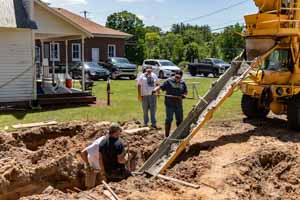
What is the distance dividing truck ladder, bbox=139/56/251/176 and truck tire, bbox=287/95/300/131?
5.39 ft

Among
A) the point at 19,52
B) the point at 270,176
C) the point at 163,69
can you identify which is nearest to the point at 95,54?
the point at 163,69

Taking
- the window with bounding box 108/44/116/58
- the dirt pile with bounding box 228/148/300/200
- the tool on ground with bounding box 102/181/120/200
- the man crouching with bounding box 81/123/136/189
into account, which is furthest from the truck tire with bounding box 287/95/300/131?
the window with bounding box 108/44/116/58

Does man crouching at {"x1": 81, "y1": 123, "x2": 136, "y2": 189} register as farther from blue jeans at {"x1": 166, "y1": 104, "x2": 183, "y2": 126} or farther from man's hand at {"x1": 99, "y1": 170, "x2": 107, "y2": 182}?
blue jeans at {"x1": 166, "y1": 104, "x2": 183, "y2": 126}

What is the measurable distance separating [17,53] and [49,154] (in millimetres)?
9364

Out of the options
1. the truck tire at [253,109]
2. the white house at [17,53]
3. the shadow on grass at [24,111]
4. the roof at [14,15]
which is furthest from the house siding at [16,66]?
the truck tire at [253,109]

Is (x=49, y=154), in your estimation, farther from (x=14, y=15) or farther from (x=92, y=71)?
(x=92, y=71)

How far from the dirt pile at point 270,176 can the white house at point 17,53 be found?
494 inches

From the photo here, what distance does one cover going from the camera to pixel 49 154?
12.5 meters

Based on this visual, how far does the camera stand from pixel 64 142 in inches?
526

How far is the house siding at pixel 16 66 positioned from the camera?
2033 centimetres

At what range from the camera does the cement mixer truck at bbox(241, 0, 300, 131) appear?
44.3 ft

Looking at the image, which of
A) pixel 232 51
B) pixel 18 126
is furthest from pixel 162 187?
pixel 232 51

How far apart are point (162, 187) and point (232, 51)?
179 ft

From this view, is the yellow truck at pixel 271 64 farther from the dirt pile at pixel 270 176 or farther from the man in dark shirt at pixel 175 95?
the dirt pile at pixel 270 176
